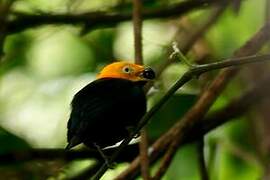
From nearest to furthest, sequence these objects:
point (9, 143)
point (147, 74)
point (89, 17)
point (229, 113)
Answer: point (147, 74)
point (9, 143)
point (229, 113)
point (89, 17)

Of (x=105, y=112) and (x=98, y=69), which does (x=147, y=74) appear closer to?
(x=105, y=112)

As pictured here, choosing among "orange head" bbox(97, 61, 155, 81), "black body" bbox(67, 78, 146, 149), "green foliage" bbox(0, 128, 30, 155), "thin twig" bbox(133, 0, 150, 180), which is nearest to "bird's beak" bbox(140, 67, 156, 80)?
"orange head" bbox(97, 61, 155, 81)

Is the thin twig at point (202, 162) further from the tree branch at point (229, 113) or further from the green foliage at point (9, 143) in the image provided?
the green foliage at point (9, 143)

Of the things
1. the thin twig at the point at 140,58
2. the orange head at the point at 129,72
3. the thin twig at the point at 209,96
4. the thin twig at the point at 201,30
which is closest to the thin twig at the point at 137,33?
the thin twig at the point at 140,58

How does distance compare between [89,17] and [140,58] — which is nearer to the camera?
[140,58]

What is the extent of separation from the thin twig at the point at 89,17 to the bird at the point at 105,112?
4.44ft

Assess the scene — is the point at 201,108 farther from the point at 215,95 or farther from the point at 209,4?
the point at 209,4

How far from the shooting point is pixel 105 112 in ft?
7.99

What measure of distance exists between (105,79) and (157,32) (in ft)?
6.36

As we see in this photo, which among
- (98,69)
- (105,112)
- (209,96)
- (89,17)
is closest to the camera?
(105,112)

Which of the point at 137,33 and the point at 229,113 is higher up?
the point at 137,33

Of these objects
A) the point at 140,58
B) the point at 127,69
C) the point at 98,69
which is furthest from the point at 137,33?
the point at 98,69

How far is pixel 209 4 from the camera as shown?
4.01 meters

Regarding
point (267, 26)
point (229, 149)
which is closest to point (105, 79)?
point (267, 26)
